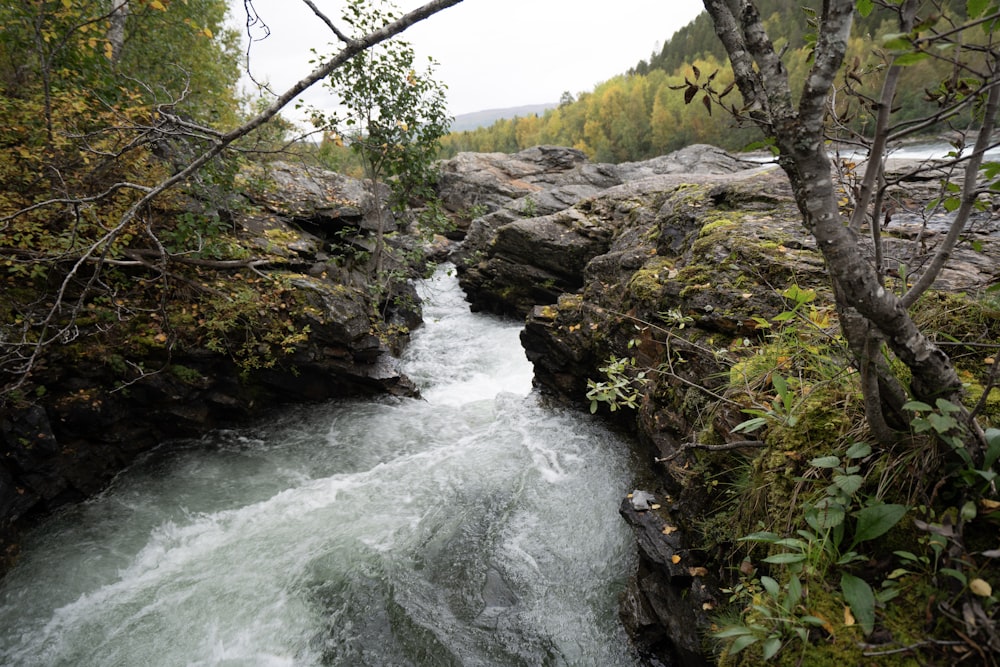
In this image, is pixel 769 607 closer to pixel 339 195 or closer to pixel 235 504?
pixel 235 504

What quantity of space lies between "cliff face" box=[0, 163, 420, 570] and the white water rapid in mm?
429

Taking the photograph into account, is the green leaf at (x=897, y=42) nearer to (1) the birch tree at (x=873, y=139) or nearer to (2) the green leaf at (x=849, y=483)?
(1) the birch tree at (x=873, y=139)

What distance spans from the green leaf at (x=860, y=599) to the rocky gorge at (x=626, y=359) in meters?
0.74

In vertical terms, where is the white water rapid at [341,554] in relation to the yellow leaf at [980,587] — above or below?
below

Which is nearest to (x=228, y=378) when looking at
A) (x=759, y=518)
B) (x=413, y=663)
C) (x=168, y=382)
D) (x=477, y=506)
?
(x=168, y=382)

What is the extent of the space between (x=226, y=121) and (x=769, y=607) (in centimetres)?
1745

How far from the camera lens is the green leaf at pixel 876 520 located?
1803 millimetres

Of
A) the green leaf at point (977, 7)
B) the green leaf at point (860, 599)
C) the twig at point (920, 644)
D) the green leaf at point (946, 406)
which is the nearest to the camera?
the green leaf at point (977, 7)

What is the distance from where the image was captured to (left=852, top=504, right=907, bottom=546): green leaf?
1.80 m

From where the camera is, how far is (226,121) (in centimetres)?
1395

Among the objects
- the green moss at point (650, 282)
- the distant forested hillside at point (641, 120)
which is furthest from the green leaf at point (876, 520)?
the distant forested hillside at point (641, 120)

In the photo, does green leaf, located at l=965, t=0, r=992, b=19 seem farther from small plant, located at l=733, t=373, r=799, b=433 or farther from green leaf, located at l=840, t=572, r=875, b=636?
green leaf, located at l=840, t=572, r=875, b=636

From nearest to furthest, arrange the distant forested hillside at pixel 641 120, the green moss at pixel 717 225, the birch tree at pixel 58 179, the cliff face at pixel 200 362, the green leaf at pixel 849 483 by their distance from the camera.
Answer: the green leaf at pixel 849 483 < the birch tree at pixel 58 179 < the cliff face at pixel 200 362 < the green moss at pixel 717 225 < the distant forested hillside at pixel 641 120

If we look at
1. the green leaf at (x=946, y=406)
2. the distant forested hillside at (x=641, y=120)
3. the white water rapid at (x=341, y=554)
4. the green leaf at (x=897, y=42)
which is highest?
the distant forested hillside at (x=641, y=120)
